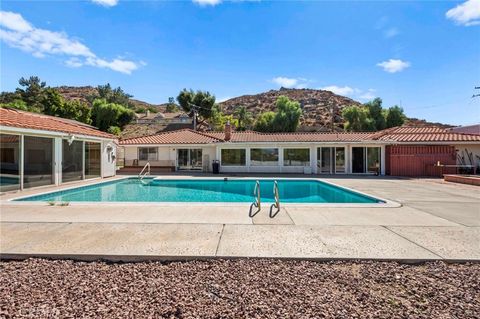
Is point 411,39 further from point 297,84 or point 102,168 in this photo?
point 297,84

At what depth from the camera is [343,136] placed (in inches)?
937

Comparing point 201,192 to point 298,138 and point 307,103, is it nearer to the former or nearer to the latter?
point 298,138

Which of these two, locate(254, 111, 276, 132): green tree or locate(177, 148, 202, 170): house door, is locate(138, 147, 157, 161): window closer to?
locate(177, 148, 202, 170): house door

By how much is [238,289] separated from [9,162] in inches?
504

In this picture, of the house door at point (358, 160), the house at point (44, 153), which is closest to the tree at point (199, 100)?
the house at point (44, 153)

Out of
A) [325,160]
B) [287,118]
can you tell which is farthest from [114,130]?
[325,160]

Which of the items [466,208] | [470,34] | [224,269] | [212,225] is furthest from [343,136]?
[224,269]

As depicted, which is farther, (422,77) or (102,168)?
(422,77)

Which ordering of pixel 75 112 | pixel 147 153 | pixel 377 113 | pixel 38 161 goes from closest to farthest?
pixel 38 161
pixel 147 153
pixel 75 112
pixel 377 113

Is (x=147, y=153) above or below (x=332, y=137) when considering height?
below

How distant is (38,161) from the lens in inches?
512

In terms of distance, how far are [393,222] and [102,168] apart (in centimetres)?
1743

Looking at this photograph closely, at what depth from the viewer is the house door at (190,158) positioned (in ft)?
79.9

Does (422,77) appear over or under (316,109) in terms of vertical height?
under
